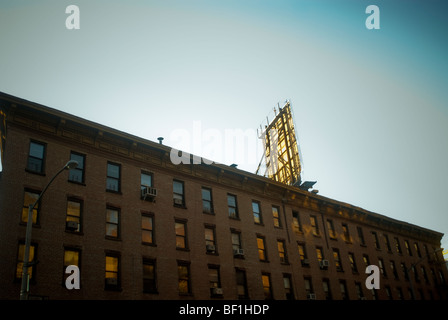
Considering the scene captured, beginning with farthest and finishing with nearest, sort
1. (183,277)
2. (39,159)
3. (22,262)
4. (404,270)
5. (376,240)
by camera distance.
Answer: (404,270), (376,240), (183,277), (39,159), (22,262)

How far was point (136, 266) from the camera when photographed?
24562 mm

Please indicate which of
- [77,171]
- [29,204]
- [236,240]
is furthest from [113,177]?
[236,240]

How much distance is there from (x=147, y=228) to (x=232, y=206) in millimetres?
8217

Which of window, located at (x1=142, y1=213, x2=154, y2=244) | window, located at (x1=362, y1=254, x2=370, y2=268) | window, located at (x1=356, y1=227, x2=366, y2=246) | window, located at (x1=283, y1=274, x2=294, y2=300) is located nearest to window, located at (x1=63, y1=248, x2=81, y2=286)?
window, located at (x1=142, y1=213, x2=154, y2=244)

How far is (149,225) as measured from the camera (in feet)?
87.4

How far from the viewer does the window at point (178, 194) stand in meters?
29.0

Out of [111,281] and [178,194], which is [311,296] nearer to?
[178,194]

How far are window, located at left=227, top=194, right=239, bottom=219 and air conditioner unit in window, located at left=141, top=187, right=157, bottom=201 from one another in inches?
280

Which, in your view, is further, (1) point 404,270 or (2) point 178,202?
(1) point 404,270

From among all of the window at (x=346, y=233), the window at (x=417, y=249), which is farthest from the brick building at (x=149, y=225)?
the window at (x=417, y=249)

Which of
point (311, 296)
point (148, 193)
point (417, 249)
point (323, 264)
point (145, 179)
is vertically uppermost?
point (145, 179)

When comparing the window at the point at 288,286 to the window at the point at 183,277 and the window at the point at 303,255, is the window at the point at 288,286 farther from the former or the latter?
the window at the point at 183,277

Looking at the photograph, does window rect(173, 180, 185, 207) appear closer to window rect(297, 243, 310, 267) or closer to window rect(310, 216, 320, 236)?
window rect(297, 243, 310, 267)
